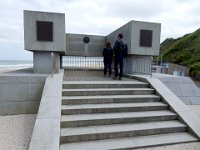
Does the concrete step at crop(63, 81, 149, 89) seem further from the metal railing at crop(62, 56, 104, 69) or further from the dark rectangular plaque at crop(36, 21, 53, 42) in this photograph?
the metal railing at crop(62, 56, 104, 69)

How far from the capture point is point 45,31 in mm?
6594

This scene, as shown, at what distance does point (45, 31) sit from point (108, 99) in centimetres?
411

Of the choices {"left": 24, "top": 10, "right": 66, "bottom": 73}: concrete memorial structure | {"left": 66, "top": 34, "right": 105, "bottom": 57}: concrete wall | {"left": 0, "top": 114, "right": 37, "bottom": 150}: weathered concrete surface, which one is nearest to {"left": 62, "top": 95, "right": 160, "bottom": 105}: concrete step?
{"left": 0, "top": 114, "right": 37, "bottom": 150}: weathered concrete surface

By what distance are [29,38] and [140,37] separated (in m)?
4.86

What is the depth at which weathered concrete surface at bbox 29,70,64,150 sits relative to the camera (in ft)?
9.78

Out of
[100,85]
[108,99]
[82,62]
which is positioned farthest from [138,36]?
[82,62]

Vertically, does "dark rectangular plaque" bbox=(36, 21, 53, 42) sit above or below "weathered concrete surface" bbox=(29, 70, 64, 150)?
above

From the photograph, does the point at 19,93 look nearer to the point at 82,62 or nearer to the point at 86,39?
the point at 86,39

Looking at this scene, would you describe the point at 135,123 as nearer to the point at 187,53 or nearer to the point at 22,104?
the point at 22,104

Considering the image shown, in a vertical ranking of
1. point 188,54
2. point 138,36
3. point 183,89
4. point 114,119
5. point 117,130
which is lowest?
point 117,130

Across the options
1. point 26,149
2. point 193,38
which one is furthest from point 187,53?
point 26,149

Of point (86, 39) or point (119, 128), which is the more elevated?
point (86, 39)

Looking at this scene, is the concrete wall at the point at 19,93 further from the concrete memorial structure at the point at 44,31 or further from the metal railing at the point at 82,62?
the metal railing at the point at 82,62

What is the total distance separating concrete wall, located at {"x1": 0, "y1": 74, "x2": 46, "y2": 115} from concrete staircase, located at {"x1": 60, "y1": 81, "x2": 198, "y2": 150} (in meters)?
1.04
